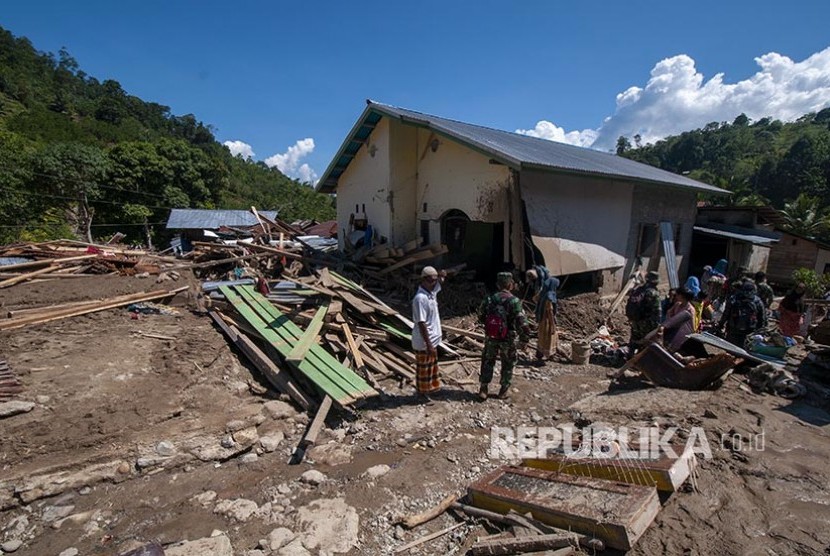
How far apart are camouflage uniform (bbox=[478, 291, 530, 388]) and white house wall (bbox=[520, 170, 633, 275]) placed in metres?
3.81

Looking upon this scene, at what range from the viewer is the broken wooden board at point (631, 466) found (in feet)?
9.88

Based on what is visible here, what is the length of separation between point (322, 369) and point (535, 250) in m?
5.78

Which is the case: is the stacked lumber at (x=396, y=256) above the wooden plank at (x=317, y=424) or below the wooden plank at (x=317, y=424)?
above

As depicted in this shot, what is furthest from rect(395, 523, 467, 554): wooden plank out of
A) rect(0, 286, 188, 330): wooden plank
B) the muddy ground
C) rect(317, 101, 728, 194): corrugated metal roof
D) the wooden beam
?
rect(0, 286, 188, 330): wooden plank

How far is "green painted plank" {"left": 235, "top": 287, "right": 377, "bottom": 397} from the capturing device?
Result: 5.23 metres

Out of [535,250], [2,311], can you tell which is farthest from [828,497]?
[2,311]

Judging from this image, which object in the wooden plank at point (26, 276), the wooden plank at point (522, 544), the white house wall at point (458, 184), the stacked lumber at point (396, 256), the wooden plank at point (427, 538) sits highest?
the white house wall at point (458, 184)

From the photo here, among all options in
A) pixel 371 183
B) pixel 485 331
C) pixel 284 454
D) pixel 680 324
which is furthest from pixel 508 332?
pixel 371 183

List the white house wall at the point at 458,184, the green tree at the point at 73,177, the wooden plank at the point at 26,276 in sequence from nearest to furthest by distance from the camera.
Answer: the wooden plank at the point at 26,276 → the white house wall at the point at 458,184 → the green tree at the point at 73,177

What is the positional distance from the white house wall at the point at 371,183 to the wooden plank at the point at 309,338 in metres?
5.45

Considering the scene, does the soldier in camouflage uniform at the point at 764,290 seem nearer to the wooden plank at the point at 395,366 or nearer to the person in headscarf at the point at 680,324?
the person in headscarf at the point at 680,324

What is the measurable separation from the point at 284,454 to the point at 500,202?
722cm

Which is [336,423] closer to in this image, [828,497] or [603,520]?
[603,520]

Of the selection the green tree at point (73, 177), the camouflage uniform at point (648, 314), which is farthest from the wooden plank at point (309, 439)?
the green tree at point (73, 177)
